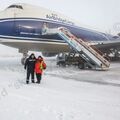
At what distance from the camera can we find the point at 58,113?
7.02m

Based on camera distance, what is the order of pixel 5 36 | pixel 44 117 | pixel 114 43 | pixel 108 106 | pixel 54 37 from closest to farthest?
pixel 44 117
pixel 108 106
pixel 5 36
pixel 54 37
pixel 114 43

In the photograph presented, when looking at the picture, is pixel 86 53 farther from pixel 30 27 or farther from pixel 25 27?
pixel 25 27

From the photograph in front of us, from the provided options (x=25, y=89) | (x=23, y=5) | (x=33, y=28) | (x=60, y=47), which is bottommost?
(x=25, y=89)

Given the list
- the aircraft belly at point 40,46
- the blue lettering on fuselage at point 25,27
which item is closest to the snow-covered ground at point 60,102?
the blue lettering on fuselage at point 25,27

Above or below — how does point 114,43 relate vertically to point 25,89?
above

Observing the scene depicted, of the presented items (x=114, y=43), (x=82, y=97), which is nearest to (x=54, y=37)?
(x=114, y=43)

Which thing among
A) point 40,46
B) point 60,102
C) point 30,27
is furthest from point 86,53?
point 60,102

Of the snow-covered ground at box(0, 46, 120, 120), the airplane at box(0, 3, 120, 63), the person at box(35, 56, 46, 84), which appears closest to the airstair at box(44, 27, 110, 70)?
the airplane at box(0, 3, 120, 63)

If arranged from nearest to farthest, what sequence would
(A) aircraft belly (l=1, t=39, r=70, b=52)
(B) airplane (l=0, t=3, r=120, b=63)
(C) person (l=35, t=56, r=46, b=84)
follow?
1. (C) person (l=35, t=56, r=46, b=84)
2. (B) airplane (l=0, t=3, r=120, b=63)
3. (A) aircraft belly (l=1, t=39, r=70, b=52)

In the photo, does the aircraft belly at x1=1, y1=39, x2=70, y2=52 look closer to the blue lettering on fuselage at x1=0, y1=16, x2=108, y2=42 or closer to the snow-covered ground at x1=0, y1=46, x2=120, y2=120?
the blue lettering on fuselage at x1=0, y1=16, x2=108, y2=42

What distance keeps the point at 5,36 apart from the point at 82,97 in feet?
34.8

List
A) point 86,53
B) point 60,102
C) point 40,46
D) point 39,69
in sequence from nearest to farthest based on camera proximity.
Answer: point 60,102, point 39,69, point 86,53, point 40,46

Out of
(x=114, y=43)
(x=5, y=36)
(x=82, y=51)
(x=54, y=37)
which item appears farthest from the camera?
(x=114, y=43)

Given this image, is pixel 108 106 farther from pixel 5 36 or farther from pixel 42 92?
pixel 5 36
